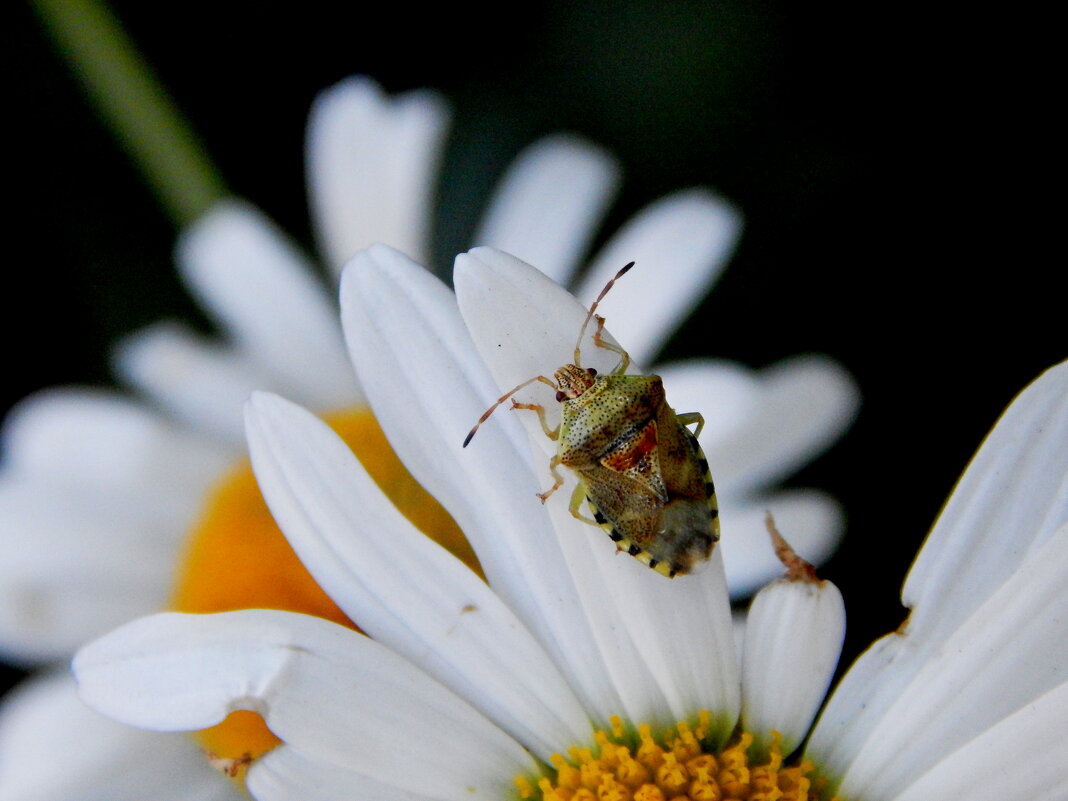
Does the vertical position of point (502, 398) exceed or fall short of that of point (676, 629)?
it exceeds it

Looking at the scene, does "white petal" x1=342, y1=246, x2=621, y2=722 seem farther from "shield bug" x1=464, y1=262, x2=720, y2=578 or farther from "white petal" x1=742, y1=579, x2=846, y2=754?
"white petal" x1=742, y1=579, x2=846, y2=754

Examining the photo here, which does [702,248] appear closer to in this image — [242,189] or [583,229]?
[583,229]

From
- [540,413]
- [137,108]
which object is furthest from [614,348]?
[137,108]

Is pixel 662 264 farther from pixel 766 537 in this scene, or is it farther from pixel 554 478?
pixel 554 478

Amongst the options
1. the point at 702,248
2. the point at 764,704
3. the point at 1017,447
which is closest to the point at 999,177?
the point at 702,248

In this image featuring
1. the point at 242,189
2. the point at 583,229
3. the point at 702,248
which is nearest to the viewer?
the point at 702,248

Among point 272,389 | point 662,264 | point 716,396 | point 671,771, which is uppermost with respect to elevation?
point 272,389

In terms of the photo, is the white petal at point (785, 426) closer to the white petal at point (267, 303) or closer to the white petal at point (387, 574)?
the white petal at point (387, 574)
